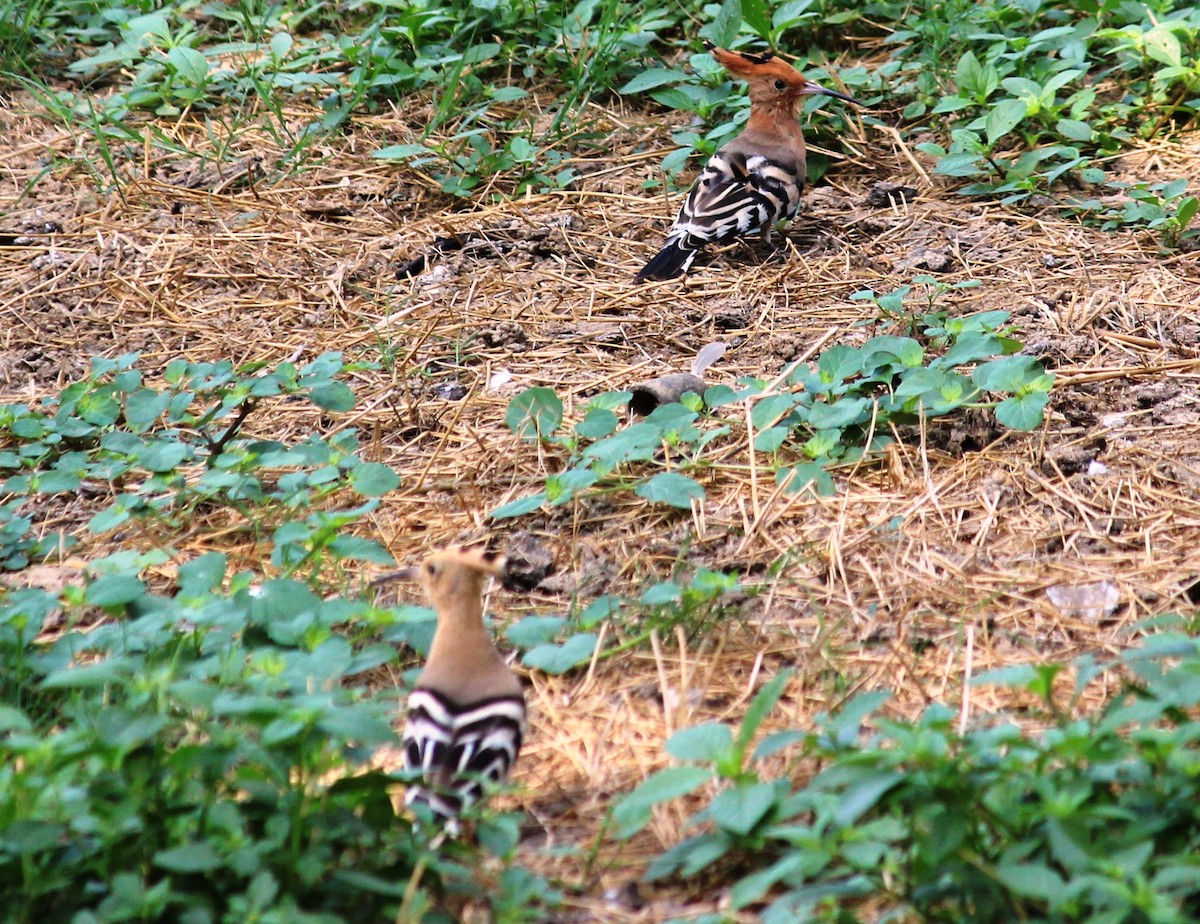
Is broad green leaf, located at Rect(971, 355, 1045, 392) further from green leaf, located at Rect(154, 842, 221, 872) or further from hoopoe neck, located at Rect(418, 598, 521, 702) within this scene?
green leaf, located at Rect(154, 842, 221, 872)

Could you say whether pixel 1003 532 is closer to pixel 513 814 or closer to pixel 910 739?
pixel 910 739

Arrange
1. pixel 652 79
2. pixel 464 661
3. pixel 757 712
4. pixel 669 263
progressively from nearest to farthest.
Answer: pixel 757 712 → pixel 464 661 → pixel 669 263 → pixel 652 79

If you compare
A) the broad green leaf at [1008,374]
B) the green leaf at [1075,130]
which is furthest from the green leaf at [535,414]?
the green leaf at [1075,130]

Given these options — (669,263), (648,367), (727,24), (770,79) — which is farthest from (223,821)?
(727,24)

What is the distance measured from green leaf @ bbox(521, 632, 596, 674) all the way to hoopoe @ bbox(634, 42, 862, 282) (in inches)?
91.5

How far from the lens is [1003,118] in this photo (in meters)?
4.96

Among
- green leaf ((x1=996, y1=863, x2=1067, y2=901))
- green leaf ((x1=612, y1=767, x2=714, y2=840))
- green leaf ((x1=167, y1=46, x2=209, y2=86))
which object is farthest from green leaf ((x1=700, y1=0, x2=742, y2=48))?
green leaf ((x1=996, y1=863, x2=1067, y2=901))

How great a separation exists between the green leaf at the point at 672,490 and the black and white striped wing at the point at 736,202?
1814 millimetres

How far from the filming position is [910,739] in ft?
6.61

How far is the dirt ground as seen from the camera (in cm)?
277

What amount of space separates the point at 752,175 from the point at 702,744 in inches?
121

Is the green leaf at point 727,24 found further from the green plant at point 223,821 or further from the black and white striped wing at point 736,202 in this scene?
the green plant at point 223,821

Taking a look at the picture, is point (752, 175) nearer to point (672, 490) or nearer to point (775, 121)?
point (775, 121)

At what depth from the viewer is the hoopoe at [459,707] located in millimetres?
2250
